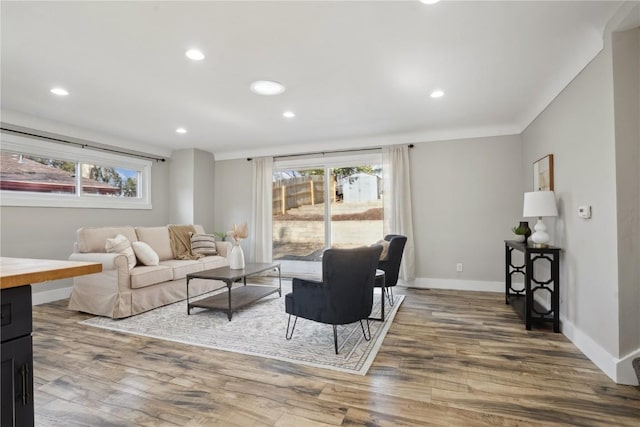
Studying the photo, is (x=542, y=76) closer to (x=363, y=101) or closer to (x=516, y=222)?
(x=363, y=101)

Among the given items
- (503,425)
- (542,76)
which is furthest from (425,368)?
(542,76)

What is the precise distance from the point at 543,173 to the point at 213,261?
14.2 ft

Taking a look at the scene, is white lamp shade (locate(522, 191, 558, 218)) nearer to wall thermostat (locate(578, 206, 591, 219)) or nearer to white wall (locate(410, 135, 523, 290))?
wall thermostat (locate(578, 206, 591, 219))

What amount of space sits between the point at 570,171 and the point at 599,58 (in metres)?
0.91

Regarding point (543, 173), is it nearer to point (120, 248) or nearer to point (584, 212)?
point (584, 212)

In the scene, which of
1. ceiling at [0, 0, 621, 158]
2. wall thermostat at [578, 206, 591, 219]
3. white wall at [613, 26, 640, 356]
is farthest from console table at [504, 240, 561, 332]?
ceiling at [0, 0, 621, 158]

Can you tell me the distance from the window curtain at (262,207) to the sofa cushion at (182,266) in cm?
139

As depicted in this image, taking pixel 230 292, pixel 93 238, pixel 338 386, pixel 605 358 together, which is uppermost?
pixel 93 238

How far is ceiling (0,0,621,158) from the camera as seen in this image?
1980mm

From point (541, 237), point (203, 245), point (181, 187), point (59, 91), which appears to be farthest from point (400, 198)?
point (59, 91)

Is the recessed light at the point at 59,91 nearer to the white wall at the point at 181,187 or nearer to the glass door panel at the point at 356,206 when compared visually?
the white wall at the point at 181,187

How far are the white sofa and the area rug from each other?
0.14m

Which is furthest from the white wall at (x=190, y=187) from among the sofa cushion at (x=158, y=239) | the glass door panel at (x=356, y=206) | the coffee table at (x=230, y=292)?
the glass door panel at (x=356, y=206)

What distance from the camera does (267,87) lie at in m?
3.06
